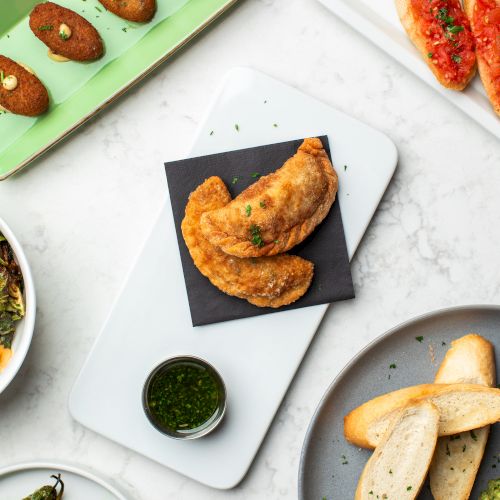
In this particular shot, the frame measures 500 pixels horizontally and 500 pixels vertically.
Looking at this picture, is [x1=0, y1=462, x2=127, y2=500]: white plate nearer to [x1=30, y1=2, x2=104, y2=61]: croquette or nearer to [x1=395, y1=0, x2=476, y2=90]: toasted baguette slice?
[x1=30, y1=2, x2=104, y2=61]: croquette

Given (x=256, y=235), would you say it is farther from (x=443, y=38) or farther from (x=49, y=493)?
(x=49, y=493)

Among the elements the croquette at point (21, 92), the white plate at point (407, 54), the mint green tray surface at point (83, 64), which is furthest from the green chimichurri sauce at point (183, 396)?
the white plate at point (407, 54)

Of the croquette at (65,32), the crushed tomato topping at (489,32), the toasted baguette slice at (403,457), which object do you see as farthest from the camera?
the croquette at (65,32)

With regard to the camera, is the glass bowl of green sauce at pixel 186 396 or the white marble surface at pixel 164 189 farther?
the white marble surface at pixel 164 189


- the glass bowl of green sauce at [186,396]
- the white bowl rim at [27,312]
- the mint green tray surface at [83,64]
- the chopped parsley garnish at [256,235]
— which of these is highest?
the mint green tray surface at [83,64]

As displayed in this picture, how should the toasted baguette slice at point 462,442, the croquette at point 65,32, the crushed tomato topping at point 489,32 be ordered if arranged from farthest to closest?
the croquette at point 65,32 < the crushed tomato topping at point 489,32 < the toasted baguette slice at point 462,442

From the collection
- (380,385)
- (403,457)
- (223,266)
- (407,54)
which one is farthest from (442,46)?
(403,457)

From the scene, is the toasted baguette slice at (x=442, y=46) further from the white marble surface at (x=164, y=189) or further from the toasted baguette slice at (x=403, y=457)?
the toasted baguette slice at (x=403, y=457)
